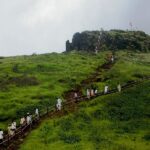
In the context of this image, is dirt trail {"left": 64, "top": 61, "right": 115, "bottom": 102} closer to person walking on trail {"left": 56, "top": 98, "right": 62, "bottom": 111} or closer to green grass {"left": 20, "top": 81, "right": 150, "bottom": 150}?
person walking on trail {"left": 56, "top": 98, "right": 62, "bottom": 111}

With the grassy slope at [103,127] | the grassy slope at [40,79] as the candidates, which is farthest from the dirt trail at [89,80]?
the grassy slope at [103,127]

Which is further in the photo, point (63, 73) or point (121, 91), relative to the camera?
point (63, 73)

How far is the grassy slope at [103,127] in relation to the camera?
6944 cm

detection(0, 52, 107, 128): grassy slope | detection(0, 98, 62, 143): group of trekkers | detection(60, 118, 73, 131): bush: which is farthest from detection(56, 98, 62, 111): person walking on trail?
detection(0, 52, 107, 128): grassy slope

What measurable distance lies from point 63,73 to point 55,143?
64126 millimetres

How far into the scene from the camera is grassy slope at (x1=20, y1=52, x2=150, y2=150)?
69438 mm

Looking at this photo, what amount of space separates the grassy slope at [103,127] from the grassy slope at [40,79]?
12259 mm

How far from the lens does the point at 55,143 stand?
70062 mm

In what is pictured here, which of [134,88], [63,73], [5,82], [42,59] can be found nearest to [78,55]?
[42,59]

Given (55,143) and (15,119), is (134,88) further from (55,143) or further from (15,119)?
(55,143)

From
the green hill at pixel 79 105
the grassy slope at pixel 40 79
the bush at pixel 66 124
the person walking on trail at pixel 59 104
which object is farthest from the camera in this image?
the grassy slope at pixel 40 79

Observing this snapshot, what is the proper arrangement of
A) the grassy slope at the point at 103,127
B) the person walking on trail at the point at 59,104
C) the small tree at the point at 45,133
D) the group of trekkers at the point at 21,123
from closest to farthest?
the grassy slope at the point at 103,127 → the small tree at the point at 45,133 → the group of trekkers at the point at 21,123 → the person walking on trail at the point at 59,104

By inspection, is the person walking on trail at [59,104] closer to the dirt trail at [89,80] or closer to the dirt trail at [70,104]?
the dirt trail at [70,104]

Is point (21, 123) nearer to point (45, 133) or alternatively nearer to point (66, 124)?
point (45, 133)
